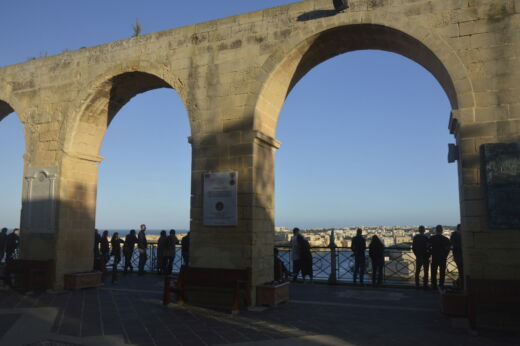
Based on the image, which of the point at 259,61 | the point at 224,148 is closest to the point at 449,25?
the point at 259,61

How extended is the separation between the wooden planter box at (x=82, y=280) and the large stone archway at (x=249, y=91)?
9.1 inches

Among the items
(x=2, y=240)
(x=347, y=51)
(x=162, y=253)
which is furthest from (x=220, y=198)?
(x=2, y=240)

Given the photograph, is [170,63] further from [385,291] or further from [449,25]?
[385,291]

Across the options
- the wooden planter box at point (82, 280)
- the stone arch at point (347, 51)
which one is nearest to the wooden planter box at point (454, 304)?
the stone arch at point (347, 51)

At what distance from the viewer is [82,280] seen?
8.49 m

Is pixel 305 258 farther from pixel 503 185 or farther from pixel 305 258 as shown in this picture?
pixel 503 185

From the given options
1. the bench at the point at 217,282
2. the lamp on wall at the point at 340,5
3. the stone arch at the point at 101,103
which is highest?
the lamp on wall at the point at 340,5

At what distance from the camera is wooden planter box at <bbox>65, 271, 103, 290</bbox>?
8.35 m

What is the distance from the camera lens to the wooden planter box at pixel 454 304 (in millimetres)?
5637

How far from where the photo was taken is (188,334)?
497cm

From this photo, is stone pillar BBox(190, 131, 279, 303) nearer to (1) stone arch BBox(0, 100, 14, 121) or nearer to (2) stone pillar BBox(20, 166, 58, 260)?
(2) stone pillar BBox(20, 166, 58, 260)

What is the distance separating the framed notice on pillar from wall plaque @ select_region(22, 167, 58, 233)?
→ 3.65 metres

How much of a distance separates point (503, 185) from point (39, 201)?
8514mm

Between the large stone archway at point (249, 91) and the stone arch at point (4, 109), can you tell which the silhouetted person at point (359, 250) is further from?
the stone arch at point (4, 109)
